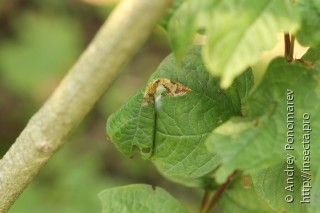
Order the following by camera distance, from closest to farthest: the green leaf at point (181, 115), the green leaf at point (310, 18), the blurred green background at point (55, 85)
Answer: the green leaf at point (310, 18) → the green leaf at point (181, 115) → the blurred green background at point (55, 85)

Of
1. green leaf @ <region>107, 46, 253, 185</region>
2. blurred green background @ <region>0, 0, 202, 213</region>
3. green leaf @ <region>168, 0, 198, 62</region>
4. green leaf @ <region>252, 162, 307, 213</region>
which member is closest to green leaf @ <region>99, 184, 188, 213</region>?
green leaf @ <region>107, 46, 253, 185</region>

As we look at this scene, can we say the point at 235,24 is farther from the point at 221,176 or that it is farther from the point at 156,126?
the point at 156,126

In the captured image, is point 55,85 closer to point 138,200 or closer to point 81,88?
point 138,200

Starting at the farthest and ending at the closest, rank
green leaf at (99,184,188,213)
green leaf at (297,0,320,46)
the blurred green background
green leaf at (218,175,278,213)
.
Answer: the blurred green background → green leaf at (218,175,278,213) → green leaf at (99,184,188,213) → green leaf at (297,0,320,46)

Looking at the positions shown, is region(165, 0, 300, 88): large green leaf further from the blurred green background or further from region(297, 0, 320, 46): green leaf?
→ the blurred green background

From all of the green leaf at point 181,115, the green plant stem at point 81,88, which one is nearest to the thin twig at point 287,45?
the green leaf at point 181,115

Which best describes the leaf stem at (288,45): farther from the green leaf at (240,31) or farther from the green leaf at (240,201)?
the green leaf at (240,201)
